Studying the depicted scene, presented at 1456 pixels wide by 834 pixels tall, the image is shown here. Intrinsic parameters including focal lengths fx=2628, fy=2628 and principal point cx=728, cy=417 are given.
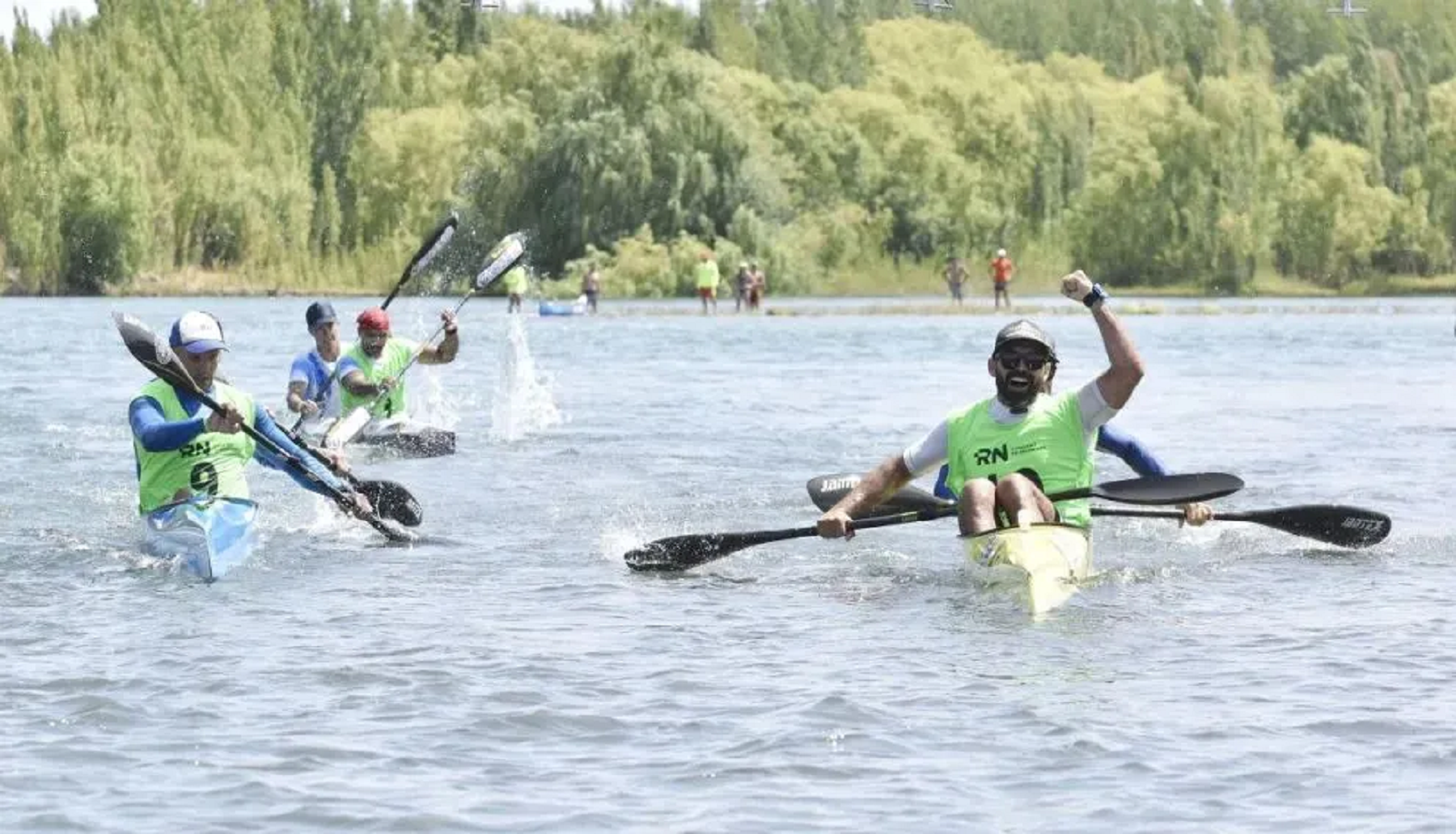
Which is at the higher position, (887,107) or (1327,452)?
(887,107)

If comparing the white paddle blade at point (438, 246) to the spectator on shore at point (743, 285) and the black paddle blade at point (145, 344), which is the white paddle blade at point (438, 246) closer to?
the black paddle blade at point (145, 344)

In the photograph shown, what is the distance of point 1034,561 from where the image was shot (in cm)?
1270

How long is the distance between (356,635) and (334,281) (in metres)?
66.8

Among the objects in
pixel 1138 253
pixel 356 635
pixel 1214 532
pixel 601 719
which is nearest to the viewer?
pixel 601 719

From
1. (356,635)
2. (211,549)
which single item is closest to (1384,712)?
(356,635)

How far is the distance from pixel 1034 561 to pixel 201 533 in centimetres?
439

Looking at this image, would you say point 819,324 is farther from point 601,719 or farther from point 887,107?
point 601,719

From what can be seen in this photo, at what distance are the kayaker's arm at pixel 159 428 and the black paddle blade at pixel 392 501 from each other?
254 cm

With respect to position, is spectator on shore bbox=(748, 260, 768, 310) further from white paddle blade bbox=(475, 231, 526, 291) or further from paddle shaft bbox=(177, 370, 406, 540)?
paddle shaft bbox=(177, 370, 406, 540)

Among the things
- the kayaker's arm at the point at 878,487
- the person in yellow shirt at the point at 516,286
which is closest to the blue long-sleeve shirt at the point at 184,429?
the kayaker's arm at the point at 878,487

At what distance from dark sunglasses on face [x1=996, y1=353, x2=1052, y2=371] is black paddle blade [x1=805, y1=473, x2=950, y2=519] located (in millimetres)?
1194

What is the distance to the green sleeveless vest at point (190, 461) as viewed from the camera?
13.8m

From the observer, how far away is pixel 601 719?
10.0m

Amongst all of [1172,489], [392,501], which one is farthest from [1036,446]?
[392,501]
